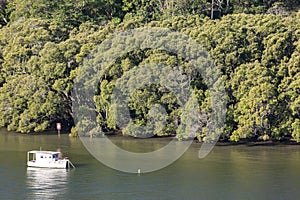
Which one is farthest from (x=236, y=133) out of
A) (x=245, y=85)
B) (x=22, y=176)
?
(x=22, y=176)

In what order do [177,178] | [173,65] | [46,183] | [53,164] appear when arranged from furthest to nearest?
[173,65] < [53,164] < [177,178] < [46,183]

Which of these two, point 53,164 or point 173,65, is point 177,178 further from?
point 173,65

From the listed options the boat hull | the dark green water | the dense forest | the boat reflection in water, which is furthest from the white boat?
the dense forest

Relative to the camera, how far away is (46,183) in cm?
4319

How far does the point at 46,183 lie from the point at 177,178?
678cm

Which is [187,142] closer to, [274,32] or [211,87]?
[211,87]

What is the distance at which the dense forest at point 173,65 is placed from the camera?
5503 cm

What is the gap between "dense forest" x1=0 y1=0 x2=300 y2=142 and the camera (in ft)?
181

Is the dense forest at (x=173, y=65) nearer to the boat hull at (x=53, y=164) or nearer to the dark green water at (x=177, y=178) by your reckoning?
the dark green water at (x=177, y=178)

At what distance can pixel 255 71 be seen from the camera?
182 ft

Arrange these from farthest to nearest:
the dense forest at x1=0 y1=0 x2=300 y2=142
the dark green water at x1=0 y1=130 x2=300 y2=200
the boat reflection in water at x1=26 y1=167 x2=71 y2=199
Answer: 1. the dense forest at x1=0 y1=0 x2=300 y2=142
2. the dark green water at x1=0 y1=130 x2=300 y2=200
3. the boat reflection in water at x1=26 y1=167 x2=71 y2=199

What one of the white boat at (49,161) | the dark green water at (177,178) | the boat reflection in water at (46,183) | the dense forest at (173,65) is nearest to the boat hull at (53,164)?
the white boat at (49,161)

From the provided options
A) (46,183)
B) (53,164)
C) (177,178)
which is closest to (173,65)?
(53,164)

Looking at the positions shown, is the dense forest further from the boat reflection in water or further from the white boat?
the boat reflection in water
